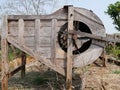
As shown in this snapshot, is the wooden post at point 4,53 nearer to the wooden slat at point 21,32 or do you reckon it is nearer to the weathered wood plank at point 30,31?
the weathered wood plank at point 30,31

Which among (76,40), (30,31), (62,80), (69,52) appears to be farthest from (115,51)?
(30,31)

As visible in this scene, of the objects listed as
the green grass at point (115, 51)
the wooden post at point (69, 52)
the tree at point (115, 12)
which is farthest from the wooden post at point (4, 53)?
the tree at point (115, 12)

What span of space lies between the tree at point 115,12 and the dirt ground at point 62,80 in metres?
5.17

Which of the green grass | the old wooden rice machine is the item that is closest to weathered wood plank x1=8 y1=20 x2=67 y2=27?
the old wooden rice machine

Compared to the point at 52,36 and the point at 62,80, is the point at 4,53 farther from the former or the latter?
the point at 62,80

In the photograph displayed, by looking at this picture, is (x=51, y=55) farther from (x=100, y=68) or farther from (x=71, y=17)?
(x=100, y=68)

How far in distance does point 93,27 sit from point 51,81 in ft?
8.02

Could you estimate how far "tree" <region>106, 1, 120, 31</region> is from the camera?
53.2 ft

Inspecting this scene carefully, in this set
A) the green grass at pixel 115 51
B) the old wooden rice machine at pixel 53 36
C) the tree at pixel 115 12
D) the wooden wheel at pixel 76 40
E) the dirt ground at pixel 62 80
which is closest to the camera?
the old wooden rice machine at pixel 53 36

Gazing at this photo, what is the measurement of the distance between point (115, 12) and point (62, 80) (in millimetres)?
7969

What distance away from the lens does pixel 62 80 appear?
9.33 m

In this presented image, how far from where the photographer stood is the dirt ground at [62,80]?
8.28m

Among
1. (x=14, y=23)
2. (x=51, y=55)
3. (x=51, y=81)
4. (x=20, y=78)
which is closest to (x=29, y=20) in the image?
(x=14, y=23)

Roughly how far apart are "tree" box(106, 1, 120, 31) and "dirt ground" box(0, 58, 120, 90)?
203 inches
